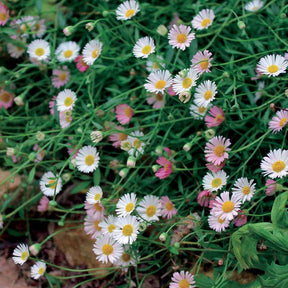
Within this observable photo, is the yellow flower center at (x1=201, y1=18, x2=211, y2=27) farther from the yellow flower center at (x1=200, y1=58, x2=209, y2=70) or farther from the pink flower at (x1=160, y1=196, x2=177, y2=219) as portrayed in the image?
the pink flower at (x1=160, y1=196, x2=177, y2=219)

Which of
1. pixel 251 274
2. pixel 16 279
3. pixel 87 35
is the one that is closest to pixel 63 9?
pixel 87 35

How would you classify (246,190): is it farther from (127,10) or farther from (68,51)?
(68,51)

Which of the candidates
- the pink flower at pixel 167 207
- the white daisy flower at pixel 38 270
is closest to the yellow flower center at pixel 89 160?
the pink flower at pixel 167 207

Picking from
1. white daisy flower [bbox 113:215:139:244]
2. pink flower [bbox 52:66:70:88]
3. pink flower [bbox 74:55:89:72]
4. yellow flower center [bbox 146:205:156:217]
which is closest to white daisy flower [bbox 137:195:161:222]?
yellow flower center [bbox 146:205:156:217]

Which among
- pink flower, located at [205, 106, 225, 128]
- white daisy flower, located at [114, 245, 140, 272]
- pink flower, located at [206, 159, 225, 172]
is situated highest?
pink flower, located at [205, 106, 225, 128]

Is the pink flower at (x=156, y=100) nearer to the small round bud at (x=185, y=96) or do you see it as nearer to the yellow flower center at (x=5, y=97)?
the small round bud at (x=185, y=96)

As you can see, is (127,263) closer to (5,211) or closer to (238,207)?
(238,207)
